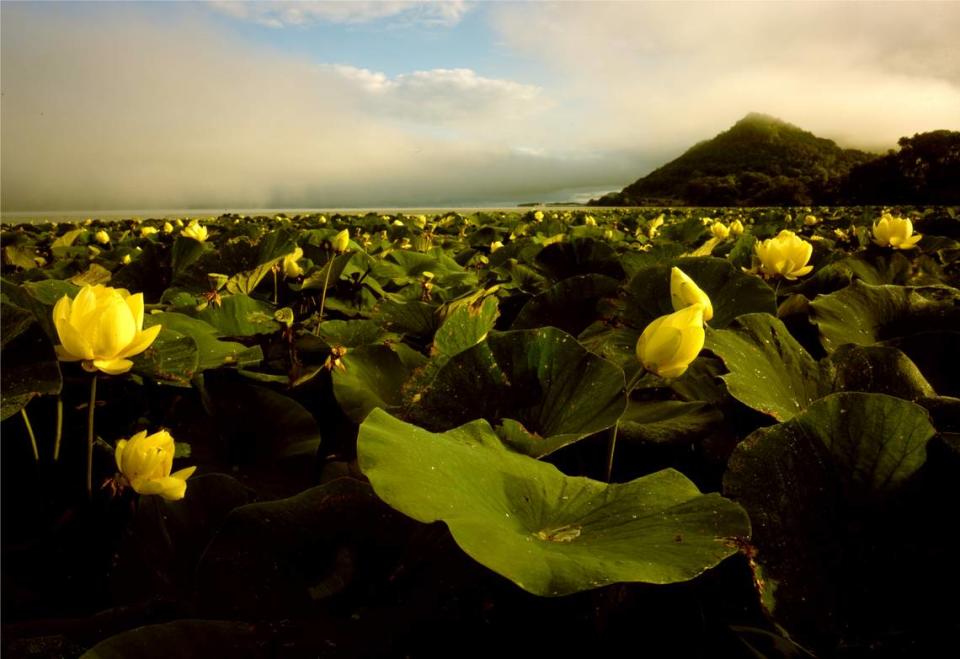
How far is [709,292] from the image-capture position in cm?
126

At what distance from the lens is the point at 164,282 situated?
1930 millimetres

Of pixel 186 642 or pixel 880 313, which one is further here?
pixel 880 313

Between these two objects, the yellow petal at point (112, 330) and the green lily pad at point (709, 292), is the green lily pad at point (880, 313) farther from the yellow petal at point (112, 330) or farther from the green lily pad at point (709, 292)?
the yellow petal at point (112, 330)

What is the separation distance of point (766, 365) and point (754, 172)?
3011 centimetres

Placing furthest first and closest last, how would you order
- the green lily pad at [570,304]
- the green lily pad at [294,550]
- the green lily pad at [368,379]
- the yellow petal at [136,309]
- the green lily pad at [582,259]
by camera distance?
1. the green lily pad at [582,259]
2. the green lily pad at [570,304]
3. the green lily pad at [368,379]
4. the yellow petal at [136,309]
5. the green lily pad at [294,550]

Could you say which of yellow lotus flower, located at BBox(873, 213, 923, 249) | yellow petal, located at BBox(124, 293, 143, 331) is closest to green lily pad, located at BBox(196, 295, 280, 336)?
yellow petal, located at BBox(124, 293, 143, 331)

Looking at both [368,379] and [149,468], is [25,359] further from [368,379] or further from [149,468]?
[368,379]

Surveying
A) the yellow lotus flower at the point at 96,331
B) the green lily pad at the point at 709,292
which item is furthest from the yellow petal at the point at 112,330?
the green lily pad at the point at 709,292

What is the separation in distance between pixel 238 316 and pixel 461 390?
2.86ft

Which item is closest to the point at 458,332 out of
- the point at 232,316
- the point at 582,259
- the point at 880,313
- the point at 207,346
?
the point at 207,346

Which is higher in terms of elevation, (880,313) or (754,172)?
(754,172)

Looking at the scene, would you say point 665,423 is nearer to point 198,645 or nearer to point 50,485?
point 198,645

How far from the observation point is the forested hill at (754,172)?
20.8m

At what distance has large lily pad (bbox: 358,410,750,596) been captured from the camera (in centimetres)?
40
